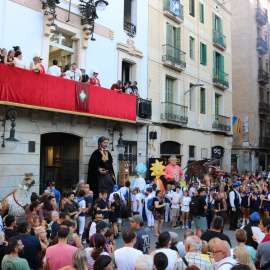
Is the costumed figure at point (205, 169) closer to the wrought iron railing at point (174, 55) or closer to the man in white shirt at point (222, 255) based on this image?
the wrought iron railing at point (174, 55)

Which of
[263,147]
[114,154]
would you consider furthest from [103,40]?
[263,147]

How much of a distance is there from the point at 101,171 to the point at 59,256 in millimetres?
7515

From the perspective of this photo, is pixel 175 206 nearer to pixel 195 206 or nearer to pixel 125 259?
pixel 195 206

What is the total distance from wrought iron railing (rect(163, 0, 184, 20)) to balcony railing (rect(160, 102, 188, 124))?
542cm

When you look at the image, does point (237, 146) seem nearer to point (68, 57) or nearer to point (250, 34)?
point (250, 34)

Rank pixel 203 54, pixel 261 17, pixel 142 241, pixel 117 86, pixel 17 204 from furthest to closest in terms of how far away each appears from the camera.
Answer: pixel 261 17 < pixel 203 54 < pixel 117 86 < pixel 17 204 < pixel 142 241

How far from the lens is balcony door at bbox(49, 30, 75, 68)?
44.0ft

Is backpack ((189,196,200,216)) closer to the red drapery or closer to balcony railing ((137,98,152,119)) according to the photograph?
the red drapery

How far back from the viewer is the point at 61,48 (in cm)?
1357

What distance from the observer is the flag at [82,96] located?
12.3 metres

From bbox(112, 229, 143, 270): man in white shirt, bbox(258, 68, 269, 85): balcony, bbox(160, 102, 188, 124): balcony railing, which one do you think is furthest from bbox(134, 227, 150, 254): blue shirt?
bbox(258, 68, 269, 85): balcony

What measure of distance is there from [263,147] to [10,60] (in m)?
26.9

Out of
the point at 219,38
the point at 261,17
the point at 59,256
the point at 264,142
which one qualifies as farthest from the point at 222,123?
the point at 59,256

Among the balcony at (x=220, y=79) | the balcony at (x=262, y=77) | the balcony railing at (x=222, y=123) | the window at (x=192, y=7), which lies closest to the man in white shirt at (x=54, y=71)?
the window at (x=192, y=7)
